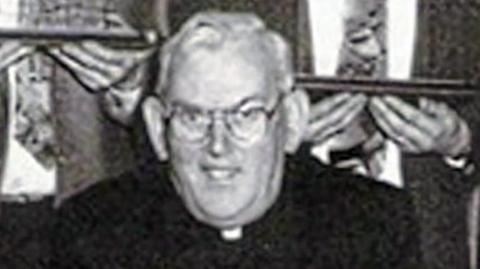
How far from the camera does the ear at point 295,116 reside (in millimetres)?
1318

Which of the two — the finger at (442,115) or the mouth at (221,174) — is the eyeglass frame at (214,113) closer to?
the mouth at (221,174)

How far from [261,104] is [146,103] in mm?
117

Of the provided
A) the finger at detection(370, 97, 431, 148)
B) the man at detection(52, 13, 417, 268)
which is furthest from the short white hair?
the finger at detection(370, 97, 431, 148)

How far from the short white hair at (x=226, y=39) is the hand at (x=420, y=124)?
12 centimetres

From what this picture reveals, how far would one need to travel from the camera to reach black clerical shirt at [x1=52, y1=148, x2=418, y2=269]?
1324mm

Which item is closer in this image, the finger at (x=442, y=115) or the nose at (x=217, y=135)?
the nose at (x=217, y=135)

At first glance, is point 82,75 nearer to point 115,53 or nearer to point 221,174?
point 115,53

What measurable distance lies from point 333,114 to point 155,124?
→ 185mm

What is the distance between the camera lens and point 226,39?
127 cm

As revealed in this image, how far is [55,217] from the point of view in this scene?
4.38ft

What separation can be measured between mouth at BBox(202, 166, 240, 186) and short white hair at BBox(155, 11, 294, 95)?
89mm

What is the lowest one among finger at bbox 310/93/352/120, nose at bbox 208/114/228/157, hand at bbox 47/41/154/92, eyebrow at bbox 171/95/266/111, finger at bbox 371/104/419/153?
finger at bbox 371/104/419/153

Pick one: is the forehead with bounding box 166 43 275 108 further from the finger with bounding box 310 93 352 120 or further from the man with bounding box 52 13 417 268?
the finger with bounding box 310 93 352 120

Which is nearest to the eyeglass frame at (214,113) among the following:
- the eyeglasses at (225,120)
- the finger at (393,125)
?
the eyeglasses at (225,120)
